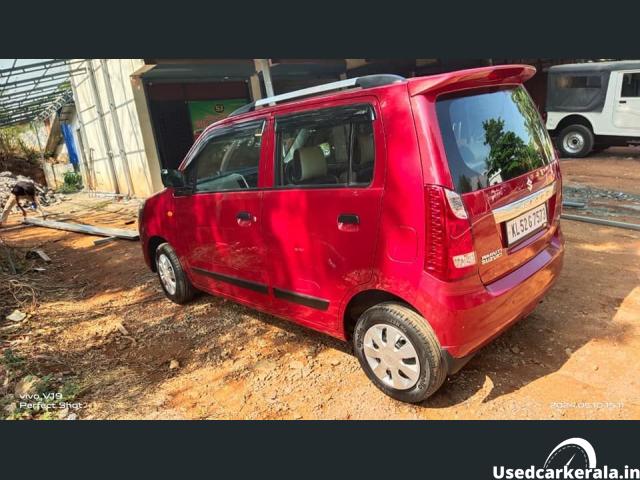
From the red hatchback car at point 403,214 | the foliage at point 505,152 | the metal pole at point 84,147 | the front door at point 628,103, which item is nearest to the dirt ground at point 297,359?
the red hatchback car at point 403,214

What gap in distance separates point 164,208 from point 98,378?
1604 mm

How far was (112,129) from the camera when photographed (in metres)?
13.1

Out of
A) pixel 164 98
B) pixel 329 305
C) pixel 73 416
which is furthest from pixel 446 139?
pixel 164 98

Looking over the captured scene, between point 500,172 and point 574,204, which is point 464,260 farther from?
point 574,204

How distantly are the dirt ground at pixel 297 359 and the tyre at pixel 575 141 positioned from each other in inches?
316

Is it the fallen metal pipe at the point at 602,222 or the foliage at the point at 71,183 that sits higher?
the foliage at the point at 71,183

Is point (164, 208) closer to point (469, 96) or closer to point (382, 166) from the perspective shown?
point (382, 166)

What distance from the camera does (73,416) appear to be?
2.78 metres

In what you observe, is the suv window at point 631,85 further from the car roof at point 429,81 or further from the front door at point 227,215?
the front door at point 227,215

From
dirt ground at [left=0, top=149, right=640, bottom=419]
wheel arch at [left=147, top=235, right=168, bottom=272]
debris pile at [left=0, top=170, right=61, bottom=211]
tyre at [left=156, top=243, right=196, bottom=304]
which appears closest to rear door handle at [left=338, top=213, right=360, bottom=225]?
dirt ground at [left=0, top=149, right=640, bottom=419]

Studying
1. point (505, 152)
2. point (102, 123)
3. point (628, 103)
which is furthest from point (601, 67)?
point (102, 123)

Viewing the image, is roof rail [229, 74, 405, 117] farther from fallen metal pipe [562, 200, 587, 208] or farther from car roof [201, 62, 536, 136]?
fallen metal pipe [562, 200, 587, 208]

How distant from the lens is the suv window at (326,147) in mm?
2465

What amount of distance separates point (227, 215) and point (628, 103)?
1172 centimetres
